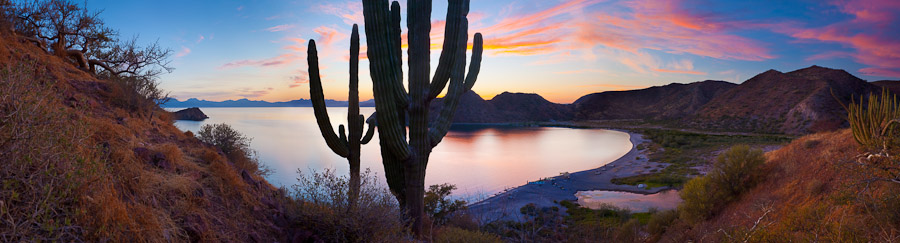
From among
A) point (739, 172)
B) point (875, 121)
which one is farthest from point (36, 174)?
point (739, 172)

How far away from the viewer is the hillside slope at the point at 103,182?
2916 millimetres

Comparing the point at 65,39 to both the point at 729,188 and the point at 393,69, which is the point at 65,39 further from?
the point at 729,188

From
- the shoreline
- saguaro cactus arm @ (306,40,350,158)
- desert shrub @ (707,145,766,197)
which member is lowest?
the shoreline

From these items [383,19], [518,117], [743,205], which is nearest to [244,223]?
[383,19]

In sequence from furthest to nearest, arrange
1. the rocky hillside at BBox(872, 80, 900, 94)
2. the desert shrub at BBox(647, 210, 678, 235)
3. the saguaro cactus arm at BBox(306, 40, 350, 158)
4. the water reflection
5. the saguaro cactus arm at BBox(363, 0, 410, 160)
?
the rocky hillside at BBox(872, 80, 900, 94) < the water reflection < the desert shrub at BBox(647, 210, 678, 235) < the saguaro cactus arm at BBox(306, 40, 350, 158) < the saguaro cactus arm at BBox(363, 0, 410, 160)

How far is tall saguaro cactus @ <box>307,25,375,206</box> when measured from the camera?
8.45 metres

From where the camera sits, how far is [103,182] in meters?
3.54

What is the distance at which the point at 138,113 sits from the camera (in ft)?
27.5

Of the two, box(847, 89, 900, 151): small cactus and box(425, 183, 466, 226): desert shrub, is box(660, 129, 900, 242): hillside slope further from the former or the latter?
box(425, 183, 466, 226): desert shrub

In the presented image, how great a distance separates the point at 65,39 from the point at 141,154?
1003cm

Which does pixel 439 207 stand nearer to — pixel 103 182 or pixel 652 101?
pixel 103 182

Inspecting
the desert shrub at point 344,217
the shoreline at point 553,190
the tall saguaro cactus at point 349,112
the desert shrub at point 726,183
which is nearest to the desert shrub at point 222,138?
the tall saguaro cactus at point 349,112

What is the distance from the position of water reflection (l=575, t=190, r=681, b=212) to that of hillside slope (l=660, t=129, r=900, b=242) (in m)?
6.95

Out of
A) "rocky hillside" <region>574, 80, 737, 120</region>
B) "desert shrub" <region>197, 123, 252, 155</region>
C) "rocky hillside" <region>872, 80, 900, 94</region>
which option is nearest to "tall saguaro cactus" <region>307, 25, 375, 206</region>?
"desert shrub" <region>197, 123, 252, 155</region>
